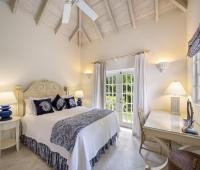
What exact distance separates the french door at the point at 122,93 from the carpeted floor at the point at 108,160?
137 cm

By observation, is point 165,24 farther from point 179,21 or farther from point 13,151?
point 13,151

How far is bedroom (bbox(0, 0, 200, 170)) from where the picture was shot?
2.74 meters

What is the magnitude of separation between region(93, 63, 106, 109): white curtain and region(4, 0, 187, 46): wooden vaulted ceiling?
1140mm

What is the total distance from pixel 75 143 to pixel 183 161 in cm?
138

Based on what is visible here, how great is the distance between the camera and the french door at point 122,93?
430 cm

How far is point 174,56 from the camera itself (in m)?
3.37

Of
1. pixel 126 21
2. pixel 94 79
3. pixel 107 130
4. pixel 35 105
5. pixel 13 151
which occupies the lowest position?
pixel 13 151

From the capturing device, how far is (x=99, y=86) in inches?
180

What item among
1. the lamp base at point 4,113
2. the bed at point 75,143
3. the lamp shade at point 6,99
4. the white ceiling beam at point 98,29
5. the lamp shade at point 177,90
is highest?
the white ceiling beam at point 98,29

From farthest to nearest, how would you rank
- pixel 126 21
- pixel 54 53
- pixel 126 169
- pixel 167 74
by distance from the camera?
pixel 54 53 < pixel 126 21 < pixel 167 74 < pixel 126 169

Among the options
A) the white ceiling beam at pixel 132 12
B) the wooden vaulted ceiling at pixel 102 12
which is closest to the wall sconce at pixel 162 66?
the wooden vaulted ceiling at pixel 102 12

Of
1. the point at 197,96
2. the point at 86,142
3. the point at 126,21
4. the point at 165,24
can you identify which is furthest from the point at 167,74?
the point at 86,142

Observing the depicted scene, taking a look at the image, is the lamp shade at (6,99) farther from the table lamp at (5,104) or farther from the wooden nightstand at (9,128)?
the wooden nightstand at (9,128)

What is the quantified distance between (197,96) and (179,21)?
2046mm
